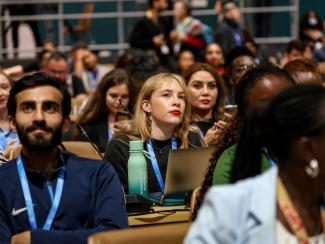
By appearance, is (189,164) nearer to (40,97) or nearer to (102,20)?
(40,97)

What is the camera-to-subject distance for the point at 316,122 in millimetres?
3400

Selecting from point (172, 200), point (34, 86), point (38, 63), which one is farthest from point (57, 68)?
point (34, 86)

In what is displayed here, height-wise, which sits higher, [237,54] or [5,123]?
[237,54]

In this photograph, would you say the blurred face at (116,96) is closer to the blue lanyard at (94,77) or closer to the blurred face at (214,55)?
the blurred face at (214,55)

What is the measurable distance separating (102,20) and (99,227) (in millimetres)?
13544

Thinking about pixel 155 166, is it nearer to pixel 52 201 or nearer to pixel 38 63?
pixel 52 201

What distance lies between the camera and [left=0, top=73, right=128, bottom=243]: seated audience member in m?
4.87

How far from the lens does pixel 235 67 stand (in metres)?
10.4

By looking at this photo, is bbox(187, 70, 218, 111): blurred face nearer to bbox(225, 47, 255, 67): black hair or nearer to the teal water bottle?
bbox(225, 47, 255, 67): black hair

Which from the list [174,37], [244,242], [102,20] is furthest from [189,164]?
[102,20]

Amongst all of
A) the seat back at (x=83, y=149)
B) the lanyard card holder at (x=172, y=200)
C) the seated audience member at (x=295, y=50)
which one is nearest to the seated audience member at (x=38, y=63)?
the seated audience member at (x=295, y=50)

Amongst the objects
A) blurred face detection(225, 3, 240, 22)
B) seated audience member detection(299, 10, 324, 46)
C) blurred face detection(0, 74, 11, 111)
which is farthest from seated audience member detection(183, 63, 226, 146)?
seated audience member detection(299, 10, 324, 46)

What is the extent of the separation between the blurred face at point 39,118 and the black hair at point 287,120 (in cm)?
145

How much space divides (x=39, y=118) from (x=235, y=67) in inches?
223
